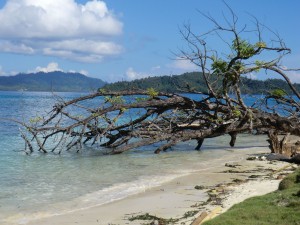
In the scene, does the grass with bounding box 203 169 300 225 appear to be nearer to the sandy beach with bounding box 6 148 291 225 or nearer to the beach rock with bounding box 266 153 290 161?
the sandy beach with bounding box 6 148 291 225

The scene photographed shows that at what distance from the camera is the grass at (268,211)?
21.5 feet

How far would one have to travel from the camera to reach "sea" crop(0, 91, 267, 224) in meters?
10.2

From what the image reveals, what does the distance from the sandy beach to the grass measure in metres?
0.64

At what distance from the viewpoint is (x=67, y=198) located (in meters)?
10.8

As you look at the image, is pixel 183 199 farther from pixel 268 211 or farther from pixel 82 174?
pixel 82 174

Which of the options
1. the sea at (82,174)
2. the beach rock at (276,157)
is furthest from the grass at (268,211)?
the beach rock at (276,157)

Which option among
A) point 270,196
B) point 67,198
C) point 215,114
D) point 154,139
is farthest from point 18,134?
point 270,196

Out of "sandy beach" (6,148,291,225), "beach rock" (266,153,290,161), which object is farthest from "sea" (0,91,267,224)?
"beach rock" (266,153,290,161)

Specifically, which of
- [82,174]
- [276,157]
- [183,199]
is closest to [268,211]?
[183,199]

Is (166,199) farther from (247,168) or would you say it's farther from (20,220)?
(247,168)

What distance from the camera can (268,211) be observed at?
7035mm

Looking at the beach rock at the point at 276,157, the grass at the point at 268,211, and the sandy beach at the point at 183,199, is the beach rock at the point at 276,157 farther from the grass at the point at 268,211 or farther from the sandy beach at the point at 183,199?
the grass at the point at 268,211

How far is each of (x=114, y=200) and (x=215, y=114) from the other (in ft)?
20.9

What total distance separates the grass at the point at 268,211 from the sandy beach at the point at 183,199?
64cm
